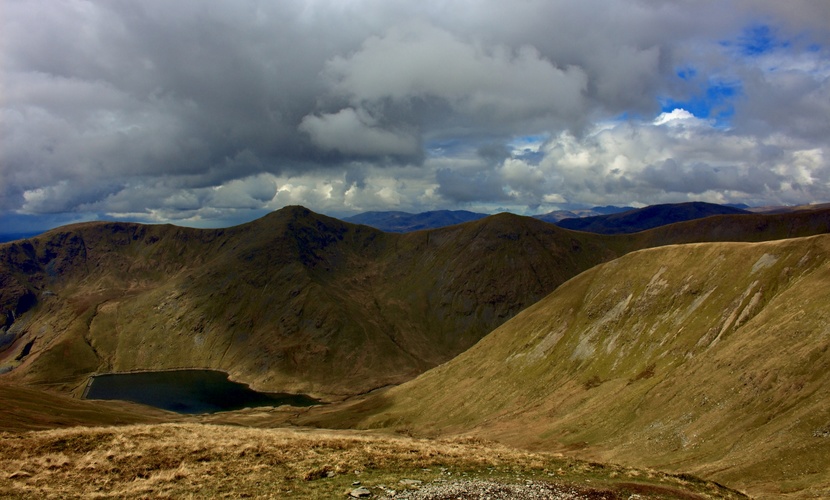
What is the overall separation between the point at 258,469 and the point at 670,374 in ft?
222

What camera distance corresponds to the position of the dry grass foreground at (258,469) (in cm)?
2648

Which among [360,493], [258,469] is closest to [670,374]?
[360,493]

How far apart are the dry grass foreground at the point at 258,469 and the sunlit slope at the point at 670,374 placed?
60.7 ft

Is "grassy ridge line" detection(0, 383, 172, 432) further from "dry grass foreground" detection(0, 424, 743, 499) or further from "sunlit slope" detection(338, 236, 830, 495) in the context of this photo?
"sunlit slope" detection(338, 236, 830, 495)

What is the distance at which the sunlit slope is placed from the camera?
1875 inches

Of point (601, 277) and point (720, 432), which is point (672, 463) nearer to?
point (720, 432)

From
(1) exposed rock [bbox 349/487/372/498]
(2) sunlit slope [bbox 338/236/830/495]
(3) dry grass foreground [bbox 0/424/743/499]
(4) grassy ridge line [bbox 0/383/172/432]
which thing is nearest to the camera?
(1) exposed rock [bbox 349/487/372/498]

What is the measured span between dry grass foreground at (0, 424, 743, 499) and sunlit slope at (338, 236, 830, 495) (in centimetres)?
1850

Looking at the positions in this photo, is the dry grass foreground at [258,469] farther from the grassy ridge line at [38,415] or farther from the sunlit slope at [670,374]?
the grassy ridge line at [38,415]

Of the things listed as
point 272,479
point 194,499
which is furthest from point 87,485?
point 272,479

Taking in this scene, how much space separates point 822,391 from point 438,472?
45.1 m

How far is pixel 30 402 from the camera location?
93812 millimetres

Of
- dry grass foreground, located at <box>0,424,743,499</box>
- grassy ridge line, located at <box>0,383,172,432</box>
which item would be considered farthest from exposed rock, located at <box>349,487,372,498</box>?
grassy ridge line, located at <box>0,383,172,432</box>

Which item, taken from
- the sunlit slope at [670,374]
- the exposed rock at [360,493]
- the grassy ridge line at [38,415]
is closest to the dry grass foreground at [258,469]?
the exposed rock at [360,493]
